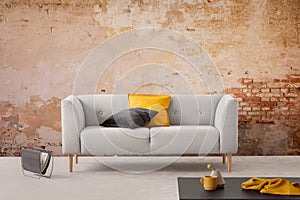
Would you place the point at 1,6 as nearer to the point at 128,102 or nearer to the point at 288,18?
the point at 128,102

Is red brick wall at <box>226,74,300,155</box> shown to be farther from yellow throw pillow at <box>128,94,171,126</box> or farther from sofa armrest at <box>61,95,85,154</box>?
sofa armrest at <box>61,95,85,154</box>

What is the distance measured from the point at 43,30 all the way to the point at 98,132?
1.89m

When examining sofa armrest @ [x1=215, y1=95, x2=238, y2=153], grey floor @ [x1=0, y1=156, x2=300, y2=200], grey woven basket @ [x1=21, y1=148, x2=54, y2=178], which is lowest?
grey floor @ [x1=0, y1=156, x2=300, y2=200]

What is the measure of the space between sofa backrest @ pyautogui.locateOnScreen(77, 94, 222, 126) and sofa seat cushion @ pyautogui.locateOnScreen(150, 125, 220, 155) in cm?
62

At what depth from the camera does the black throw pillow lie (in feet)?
19.2

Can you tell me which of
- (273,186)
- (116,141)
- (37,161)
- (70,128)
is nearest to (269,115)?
(116,141)

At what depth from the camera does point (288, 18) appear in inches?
267

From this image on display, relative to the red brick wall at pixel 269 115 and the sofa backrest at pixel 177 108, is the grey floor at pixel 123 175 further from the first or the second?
the sofa backrest at pixel 177 108

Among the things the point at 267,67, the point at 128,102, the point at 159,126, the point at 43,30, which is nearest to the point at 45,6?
the point at 43,30

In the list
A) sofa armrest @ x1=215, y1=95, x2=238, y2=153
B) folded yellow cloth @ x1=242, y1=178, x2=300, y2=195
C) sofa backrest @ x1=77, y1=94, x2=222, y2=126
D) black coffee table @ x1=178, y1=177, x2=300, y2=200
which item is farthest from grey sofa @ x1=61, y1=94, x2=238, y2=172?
folded yellow cloth @ x1=242, y1=178, x2=300, y2=195

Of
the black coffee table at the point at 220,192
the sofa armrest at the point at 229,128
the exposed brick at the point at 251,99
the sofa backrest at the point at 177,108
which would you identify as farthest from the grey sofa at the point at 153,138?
the black coffee table at the point at 220,192

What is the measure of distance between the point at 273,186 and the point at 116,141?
2.38m

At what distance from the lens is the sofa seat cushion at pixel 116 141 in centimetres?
572

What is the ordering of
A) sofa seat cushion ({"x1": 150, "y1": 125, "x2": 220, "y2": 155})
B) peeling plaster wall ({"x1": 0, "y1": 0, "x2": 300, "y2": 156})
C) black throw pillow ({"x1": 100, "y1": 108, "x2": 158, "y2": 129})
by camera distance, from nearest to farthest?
sofa seat cushion ({"x1": 150, "y1": 125, "x2": 220, "y2": 155})
black throw pillow ({"x1": 100, "y1": 108, "x2": 158, "y2": 129})
peeling plaster wall ({"x1": 0, "y1": 0, "x2": 300, "y2": 156})
